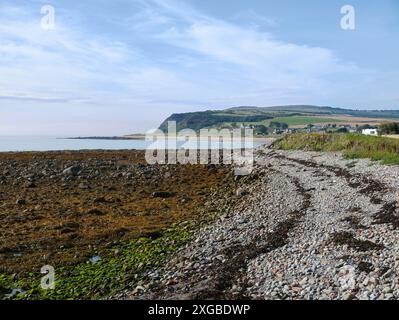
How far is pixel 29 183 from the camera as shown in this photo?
132 feet

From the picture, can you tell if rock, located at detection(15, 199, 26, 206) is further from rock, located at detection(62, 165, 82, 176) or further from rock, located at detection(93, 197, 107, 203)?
rock, located at detection(62, 165, 82, 176)

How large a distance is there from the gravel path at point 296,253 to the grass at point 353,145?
1600cm

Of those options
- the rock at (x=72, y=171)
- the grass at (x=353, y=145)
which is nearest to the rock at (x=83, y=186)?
the rock at (x=72, y=171)

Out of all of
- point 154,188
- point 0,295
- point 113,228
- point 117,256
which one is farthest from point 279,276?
point 154,188

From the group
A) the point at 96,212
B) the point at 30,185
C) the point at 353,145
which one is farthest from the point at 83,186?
the point at 353,145

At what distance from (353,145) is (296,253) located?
44.0 metres

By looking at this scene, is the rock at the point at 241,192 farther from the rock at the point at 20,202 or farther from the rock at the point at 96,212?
the rock at the point at 20,202

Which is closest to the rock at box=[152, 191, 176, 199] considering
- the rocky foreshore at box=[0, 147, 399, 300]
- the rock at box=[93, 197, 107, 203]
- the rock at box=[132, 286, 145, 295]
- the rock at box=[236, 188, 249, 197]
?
the rocky foreshore at box=[0, 147, 399, 300]

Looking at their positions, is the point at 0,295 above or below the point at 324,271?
below

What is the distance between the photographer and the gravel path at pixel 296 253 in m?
11.8

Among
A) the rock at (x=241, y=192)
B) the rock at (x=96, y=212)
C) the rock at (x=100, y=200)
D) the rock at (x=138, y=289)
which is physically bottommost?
the rock at (x=138, y=289)

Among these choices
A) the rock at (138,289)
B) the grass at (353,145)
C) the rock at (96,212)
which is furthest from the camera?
the grass at (353,145)
